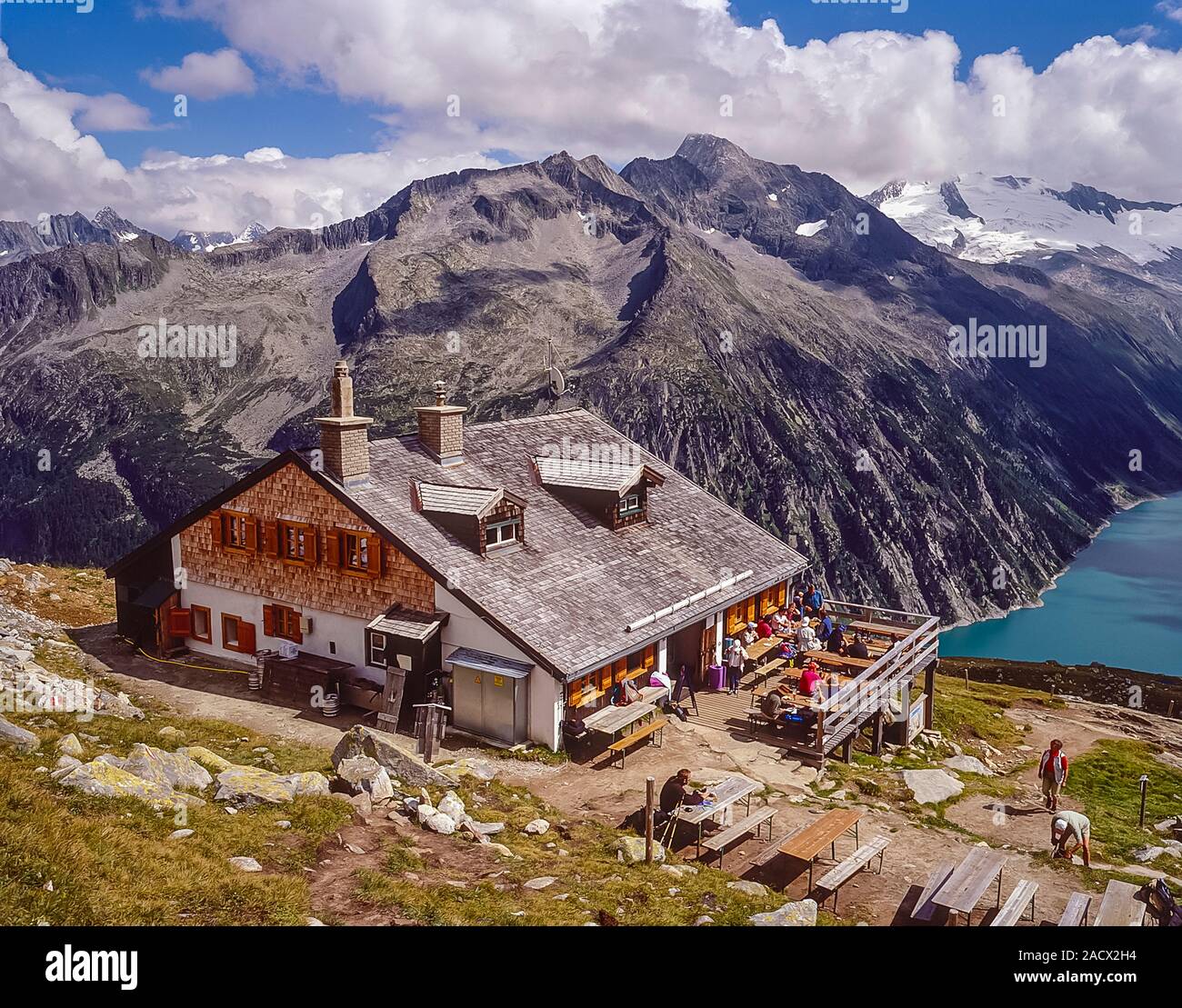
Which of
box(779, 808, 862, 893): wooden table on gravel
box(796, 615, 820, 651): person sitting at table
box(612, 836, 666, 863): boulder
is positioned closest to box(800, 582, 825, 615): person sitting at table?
box(796, 615, 820, 651): person sitting at table

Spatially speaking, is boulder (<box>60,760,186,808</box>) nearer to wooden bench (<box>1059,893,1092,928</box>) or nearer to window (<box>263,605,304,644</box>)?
window (<box>263,605,304,644</box>)

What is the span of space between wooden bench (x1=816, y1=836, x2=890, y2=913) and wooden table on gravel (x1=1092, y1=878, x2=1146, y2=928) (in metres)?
4.13

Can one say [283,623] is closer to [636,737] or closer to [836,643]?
[636,737]

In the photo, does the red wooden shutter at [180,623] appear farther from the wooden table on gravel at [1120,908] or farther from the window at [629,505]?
the wooden table on gravel at [1120,908]

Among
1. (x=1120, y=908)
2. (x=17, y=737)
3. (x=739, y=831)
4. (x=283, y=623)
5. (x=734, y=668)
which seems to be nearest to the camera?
(x=1120, y=908)

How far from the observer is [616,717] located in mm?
26516

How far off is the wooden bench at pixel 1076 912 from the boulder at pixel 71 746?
1797 cm

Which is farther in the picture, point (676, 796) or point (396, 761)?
point (676, 796)

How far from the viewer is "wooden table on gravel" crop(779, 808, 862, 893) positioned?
61.1 feet

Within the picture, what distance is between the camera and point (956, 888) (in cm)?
1681

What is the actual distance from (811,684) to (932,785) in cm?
512

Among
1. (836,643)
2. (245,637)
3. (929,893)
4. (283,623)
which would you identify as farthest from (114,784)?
(836,643)
